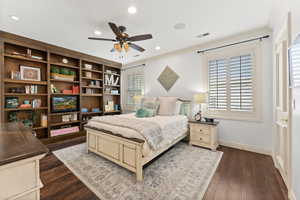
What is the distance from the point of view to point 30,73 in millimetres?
3369

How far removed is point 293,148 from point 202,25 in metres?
2.49

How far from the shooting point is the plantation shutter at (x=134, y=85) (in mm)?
5082

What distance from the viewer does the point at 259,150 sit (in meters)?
2.79

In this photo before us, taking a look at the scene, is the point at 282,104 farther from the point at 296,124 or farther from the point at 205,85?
the point at 205,85

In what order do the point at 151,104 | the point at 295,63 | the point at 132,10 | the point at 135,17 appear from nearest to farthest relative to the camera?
the point at 295,63 < the point at 132,10 < the point at 135,17 < the point at 151,104

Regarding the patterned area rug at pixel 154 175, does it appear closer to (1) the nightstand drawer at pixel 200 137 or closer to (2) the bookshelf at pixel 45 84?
(1) the nightstand drawer at pixel 200 137

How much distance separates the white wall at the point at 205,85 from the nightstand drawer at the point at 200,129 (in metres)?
0.52

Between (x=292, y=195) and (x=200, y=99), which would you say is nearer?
(x=292, y=195)

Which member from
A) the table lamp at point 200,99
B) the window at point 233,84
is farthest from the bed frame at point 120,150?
the window at point 233,84

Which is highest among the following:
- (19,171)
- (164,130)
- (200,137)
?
(19,171)

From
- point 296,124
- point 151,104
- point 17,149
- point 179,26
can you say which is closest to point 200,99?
point 151,104

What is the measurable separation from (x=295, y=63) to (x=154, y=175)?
2.30 metres

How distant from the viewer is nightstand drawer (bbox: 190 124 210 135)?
9.95 feet

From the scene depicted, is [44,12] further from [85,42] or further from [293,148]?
[293,148]
